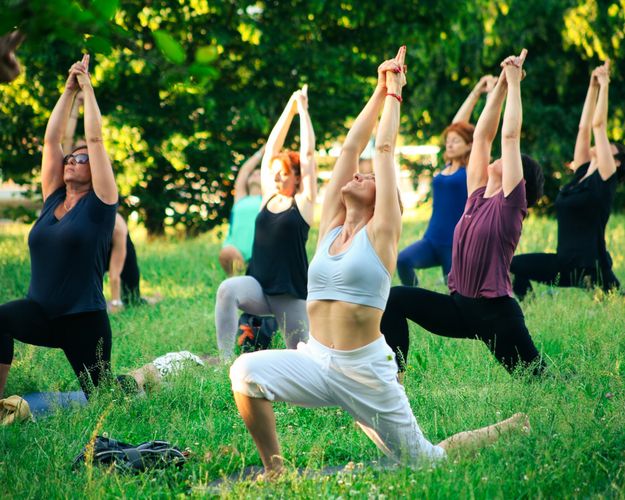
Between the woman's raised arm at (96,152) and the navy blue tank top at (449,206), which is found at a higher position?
the woman's raised arm at (96,152)

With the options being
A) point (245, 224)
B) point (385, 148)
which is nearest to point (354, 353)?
point (385, 148)

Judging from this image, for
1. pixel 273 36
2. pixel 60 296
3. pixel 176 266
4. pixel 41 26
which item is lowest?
pixel 176 266

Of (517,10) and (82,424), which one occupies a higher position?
(517,10)

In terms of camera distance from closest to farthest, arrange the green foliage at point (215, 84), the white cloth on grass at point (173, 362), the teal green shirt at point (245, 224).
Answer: the white cloth on grass at point (173, 362) < the teal green shirt at point (245, 224) < the green foliage at point (215, 84)

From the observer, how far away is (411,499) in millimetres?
3738

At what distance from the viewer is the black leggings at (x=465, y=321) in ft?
17.5

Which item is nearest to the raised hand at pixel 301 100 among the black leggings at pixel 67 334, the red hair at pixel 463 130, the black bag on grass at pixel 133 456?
the red hair at pixel 463 130

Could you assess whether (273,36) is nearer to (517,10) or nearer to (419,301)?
(517,10)

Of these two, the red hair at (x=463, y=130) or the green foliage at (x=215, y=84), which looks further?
the green foliage at (x=215, y=84)

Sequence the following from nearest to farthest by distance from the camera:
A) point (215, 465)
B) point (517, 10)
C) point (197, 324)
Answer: point (215, 465) < point (197, 324) < point (517, 10)

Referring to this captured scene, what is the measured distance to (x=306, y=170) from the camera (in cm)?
672

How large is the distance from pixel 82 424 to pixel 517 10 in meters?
16.2

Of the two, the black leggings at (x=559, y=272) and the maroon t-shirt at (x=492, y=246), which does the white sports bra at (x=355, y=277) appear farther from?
the black leggings at (x=559, y=272)

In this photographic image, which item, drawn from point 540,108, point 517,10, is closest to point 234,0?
point 517,10
